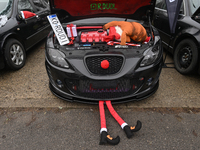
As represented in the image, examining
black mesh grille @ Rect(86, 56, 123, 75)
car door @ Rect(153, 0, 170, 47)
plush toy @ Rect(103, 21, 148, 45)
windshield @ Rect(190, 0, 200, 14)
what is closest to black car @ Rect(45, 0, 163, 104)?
black mesh grille @ Rect(86, 56, 123, 75)

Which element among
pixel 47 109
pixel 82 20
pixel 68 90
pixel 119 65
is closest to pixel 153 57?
pixel 119 65

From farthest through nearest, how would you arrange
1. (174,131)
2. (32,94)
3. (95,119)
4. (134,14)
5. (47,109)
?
(134,14) → (32,94) → (47,109) → (95,119) → (174,131)

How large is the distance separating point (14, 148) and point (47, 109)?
71 cm

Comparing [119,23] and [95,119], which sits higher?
[119,23]

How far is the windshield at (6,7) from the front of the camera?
3.39 metres

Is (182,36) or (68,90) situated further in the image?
(182,36)

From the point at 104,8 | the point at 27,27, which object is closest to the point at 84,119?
the point at 104,8

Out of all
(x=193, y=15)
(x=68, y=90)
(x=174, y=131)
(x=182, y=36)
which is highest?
(x=193, y=15)

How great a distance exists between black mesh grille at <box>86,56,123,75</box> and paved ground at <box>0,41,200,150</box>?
2.18 ft

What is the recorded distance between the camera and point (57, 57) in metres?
2.28

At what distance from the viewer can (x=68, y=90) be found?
2271mm

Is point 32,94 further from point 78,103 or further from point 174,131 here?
point 174,131

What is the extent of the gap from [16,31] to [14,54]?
1.70ft

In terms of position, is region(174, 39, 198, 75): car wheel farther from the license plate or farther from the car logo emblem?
the license plate
